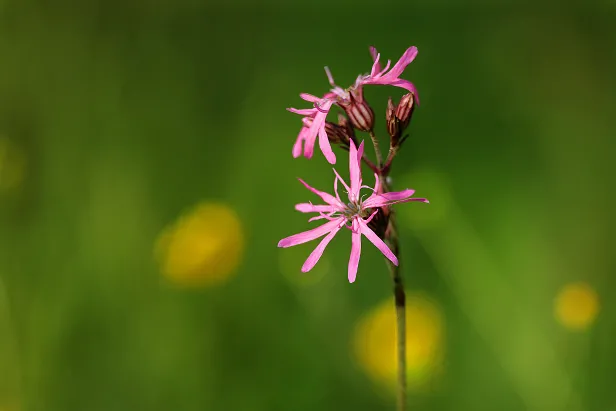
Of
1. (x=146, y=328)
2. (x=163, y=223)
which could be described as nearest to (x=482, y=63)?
(x=163, y=223)

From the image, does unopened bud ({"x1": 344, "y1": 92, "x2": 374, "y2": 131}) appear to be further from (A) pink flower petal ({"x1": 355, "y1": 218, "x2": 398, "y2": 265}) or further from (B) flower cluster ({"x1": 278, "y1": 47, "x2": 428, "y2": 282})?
(A) pink flower petal ({"x1": 355, "y1": 218, "x2": 398, "y2": 265})

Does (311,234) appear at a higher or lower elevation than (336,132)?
lower

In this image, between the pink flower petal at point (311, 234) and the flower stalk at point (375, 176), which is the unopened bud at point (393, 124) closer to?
the flower stalk at point (375, 176)

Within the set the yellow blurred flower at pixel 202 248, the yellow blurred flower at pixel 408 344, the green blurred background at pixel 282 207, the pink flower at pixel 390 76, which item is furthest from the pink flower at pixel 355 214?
the yellow blurred flower at pixel 202 248

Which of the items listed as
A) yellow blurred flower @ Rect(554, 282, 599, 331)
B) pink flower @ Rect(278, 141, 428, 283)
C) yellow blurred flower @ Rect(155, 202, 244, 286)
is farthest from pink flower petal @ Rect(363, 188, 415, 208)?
yellow blurred flower @ Rect(155, 202, 244, 286)

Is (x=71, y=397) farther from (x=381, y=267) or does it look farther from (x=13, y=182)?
(x=381, y=267)

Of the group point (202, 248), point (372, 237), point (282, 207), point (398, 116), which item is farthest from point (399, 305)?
point (282, 207)

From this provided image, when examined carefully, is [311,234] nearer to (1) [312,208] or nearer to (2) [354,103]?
(1) [312,208]
